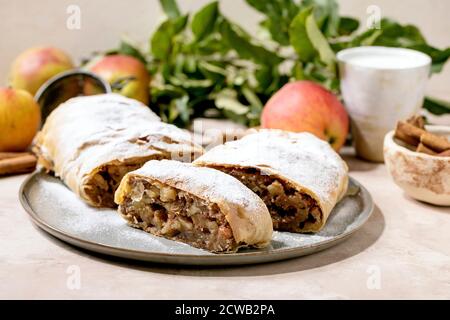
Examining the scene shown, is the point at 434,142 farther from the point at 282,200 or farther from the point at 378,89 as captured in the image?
the point at 282,200

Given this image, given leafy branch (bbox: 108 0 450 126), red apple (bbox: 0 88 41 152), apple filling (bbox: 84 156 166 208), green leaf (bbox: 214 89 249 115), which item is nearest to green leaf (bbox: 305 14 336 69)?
leafy branch (bbox: 108 0 450 126)

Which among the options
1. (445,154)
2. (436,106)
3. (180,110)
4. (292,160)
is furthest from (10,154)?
(436,106)

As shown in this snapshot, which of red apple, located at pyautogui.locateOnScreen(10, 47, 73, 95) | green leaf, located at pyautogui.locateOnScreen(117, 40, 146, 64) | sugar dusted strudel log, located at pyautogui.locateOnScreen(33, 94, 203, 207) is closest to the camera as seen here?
sugar dusted strudel log, located at pyautogui.locateOnScreen(33, 94, 203, 207)

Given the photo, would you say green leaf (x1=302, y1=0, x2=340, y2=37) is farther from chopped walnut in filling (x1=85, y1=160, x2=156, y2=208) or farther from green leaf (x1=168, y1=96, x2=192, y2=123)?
chopped walnut in filling (x1=85, y1=160, x2=156, y2=208)

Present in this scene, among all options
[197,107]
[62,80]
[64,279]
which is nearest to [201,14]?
[197,107]

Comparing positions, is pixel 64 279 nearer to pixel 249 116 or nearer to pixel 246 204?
pixel 246 204

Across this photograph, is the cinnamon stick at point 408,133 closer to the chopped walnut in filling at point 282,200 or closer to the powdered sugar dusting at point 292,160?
the powdered sugar dusting at point 292,160

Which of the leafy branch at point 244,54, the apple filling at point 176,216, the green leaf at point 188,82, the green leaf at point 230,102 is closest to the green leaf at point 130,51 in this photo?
the leafy branch at point 244,54
